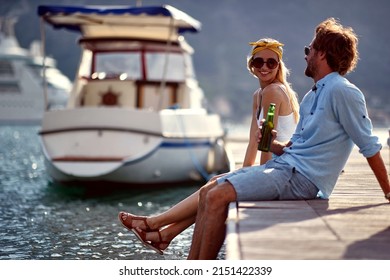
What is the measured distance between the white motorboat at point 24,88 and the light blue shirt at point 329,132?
90146mm

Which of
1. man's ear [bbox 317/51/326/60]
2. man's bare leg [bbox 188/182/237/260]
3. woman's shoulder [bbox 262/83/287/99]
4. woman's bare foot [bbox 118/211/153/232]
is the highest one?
man's ear [bbox 317/51/326/60]

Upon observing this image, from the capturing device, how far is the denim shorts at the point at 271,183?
205 inches

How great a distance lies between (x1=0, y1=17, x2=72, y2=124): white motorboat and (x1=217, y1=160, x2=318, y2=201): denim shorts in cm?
9005

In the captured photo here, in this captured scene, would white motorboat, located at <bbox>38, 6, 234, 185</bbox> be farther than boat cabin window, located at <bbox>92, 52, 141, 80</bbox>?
No

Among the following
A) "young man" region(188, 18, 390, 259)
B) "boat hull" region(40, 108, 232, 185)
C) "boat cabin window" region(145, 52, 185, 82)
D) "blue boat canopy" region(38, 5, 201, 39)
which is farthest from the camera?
"boat cabin window" region(145, 52, 185, 82)

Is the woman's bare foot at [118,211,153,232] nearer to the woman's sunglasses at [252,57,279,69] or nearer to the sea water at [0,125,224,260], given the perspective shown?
the woman's sunglasses at [252,57,279,69]

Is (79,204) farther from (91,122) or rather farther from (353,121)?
(353,121)

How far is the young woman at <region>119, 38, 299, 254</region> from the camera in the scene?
18.7 ft

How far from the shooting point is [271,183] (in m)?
5.32

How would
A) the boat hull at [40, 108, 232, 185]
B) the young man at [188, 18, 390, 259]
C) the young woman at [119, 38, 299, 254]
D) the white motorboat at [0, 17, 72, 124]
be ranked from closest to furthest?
the young man at [188, 18, 390, 259] < the young woman at [119, 38, 299, 254] < the boat hull at [40, 108, 232, 185] < the white motorboat at [0, 17, 72, 124]

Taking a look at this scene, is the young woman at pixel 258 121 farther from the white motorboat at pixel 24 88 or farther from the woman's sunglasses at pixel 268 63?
the white motorboat at pixel 24 88

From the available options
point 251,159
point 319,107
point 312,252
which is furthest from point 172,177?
point 312,252

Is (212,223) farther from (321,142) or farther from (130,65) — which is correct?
(130,65)

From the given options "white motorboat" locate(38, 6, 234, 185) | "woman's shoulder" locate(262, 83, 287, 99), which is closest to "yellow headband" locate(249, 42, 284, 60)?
"woman's shoulder" locate(262, 83, 287, 99)
